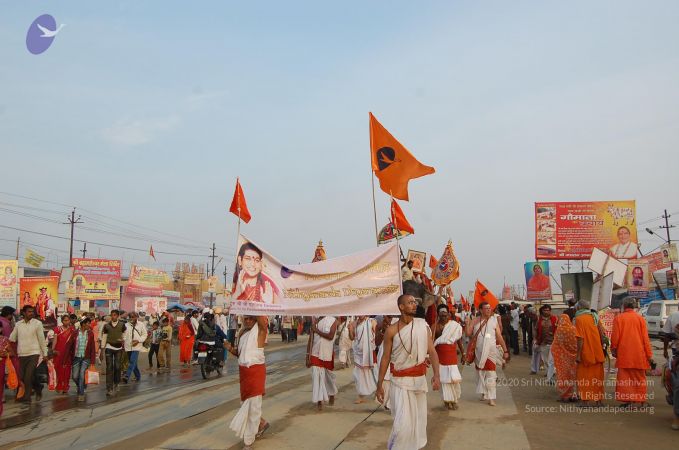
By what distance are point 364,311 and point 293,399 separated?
414 centimetres

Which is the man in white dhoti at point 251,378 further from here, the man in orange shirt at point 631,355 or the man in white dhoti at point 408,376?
the man in orange shirt at point 631,355

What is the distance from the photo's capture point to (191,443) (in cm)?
666

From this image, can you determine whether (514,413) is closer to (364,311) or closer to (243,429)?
(364,311)

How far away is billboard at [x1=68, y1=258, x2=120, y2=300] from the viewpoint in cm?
4050

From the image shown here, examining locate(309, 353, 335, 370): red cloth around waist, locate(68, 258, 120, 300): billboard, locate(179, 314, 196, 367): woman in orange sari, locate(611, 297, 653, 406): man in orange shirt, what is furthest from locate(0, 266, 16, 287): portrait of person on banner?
locate(611, 297, 653, 406): man in orange shirt

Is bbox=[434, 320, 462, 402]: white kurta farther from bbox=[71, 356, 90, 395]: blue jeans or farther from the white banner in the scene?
bbox=[71, 356, 90, 395]: blue jeans

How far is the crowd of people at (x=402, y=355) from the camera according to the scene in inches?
219

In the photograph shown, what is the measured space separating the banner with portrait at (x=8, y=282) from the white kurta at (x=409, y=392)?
28019 millimetres

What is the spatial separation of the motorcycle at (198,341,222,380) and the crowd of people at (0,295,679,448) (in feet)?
0.60

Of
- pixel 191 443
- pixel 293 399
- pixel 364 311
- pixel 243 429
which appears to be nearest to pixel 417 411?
pixel 364 311

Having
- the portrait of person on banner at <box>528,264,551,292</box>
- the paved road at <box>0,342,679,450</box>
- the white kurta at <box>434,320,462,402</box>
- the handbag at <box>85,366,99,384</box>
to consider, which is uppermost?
the portrait of person on banner at <box>528,264,551,292</box>

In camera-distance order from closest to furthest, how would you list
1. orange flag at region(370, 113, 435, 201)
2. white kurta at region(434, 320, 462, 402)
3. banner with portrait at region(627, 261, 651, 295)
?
white kurta at region(434, 320, 462, 402), orange flag at region(370, 113, 435, 201), banner with portrait at region(627, 261, 651, 295)

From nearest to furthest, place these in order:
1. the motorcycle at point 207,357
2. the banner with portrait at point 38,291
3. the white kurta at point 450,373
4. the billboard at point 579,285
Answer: the white kurta at point 450,373 < the motorcycle at point 207,357 < the billboard at point 579,285 < the banner with portrait at point 38,291

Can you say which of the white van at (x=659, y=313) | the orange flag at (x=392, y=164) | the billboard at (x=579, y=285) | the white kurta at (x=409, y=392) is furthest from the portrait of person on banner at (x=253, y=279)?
the white van at (x=659, y=313)
